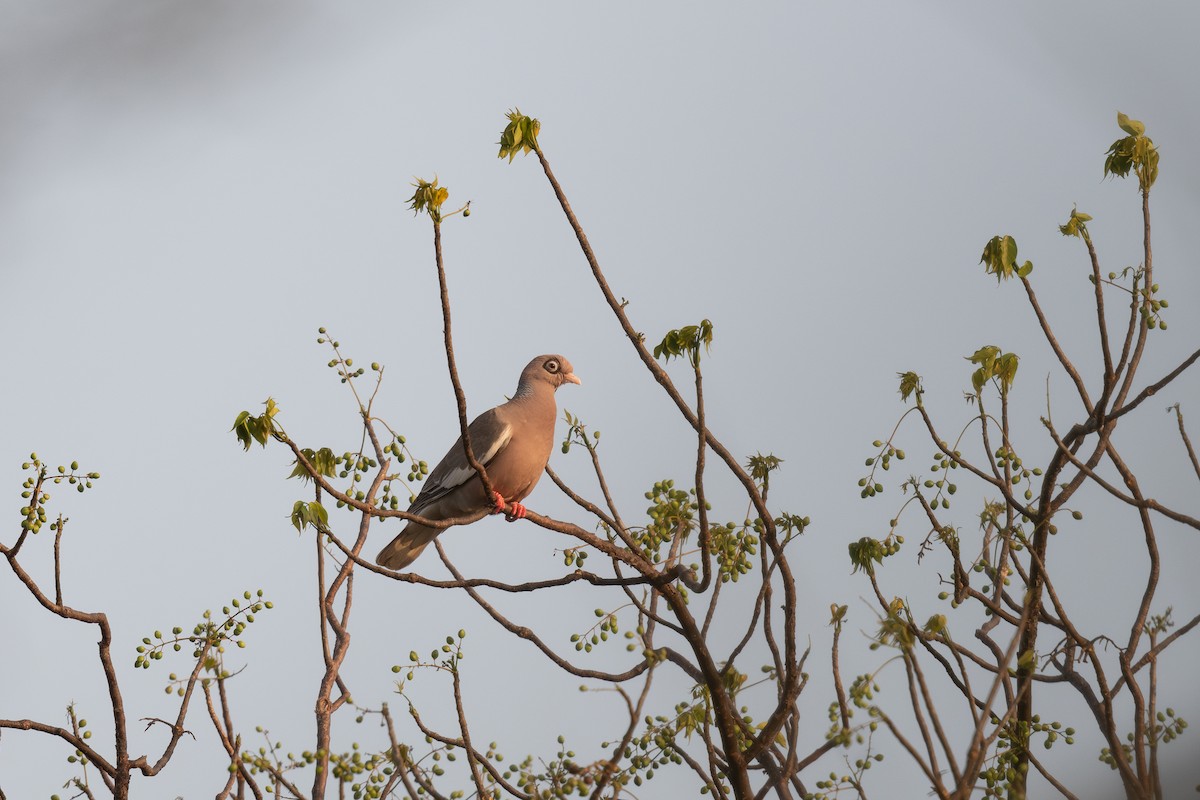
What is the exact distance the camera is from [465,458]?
6.40m

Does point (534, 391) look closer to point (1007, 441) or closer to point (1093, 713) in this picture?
point (1007, 441)

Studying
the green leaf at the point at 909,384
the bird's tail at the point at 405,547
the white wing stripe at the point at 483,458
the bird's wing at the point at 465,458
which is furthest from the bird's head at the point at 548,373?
the green leaf at the point at 909,384

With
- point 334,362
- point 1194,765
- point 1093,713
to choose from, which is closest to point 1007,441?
point 1093,713

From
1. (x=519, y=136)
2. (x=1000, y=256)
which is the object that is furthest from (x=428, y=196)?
(x=1000, y=256)

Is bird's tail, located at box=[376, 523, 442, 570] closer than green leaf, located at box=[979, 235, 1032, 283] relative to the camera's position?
No

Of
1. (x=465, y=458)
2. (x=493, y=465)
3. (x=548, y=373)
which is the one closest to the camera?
(x=493, y=465)

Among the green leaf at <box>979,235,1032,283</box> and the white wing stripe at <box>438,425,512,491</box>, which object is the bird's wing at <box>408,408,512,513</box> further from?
the green leaf at <box>979,235,1032,283</box>

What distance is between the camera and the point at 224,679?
4672mm

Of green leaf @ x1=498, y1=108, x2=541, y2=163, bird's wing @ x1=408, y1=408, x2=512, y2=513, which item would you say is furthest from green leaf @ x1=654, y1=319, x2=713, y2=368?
bird's wing @ x1=408, y1=408, x2=512, y2=513

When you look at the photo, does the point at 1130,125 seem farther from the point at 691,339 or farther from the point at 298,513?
the point at 298,513

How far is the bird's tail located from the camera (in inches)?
253

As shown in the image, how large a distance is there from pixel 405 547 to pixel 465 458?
0.62 meters

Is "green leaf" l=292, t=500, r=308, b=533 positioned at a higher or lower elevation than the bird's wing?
lower

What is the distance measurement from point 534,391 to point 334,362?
1.49m
